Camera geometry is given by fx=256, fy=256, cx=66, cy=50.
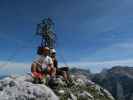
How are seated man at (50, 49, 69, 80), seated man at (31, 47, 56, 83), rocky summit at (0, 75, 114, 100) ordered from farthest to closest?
seated man at (50, 49, 69, 80), seated man at (31, 47, 56, 83), rocky summit at (0, 75, 114, 100)

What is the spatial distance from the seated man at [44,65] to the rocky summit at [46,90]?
0.65 metres

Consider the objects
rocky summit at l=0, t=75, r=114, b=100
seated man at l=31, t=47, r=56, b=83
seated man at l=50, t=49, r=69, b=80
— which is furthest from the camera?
seated man at l=50, t=49, r=69, b=80

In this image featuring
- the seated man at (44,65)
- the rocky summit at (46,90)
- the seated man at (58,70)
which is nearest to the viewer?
the rocky summit at (46,90)

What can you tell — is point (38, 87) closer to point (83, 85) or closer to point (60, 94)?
→ point (60, 94)

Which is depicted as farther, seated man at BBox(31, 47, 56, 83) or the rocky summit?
seated man at BBox(31, 47, 56, 83)

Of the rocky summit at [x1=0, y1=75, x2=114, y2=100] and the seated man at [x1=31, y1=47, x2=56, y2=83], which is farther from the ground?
the seated man at [x1=31, y1=47, x2=56, y2=83]

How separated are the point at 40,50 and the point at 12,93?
179 inches

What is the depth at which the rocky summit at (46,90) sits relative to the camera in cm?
1386

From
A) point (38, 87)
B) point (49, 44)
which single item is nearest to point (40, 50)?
point (38, 87)

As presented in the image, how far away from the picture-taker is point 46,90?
1423 cm

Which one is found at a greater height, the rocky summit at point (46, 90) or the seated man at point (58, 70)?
the seated man at point (58, 70)

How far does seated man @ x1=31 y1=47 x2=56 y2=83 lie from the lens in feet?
56.4

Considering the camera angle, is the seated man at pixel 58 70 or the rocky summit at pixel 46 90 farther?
the seated man at pixel 58 70

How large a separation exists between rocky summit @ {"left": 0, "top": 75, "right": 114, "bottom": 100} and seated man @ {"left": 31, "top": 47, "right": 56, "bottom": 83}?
25.6 inches
